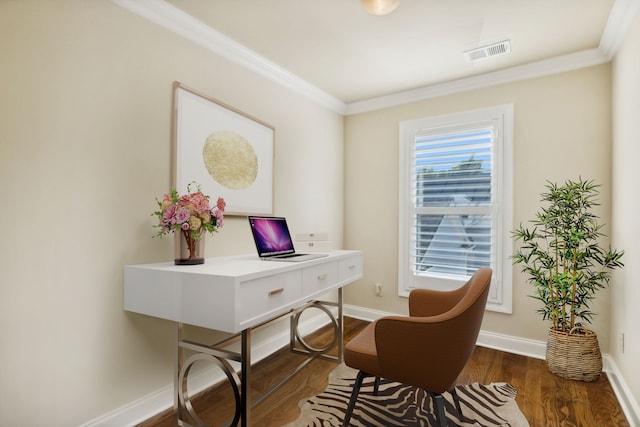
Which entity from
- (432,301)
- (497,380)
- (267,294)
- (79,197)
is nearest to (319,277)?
(267,294)

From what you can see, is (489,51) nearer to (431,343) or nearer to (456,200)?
(456,200)

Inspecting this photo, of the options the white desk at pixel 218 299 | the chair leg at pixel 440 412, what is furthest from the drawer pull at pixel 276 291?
the chair leg at pixel 440 412

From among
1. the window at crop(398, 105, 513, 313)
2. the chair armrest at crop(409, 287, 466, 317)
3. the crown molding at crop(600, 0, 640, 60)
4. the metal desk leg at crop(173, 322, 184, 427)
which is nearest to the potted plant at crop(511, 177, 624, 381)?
the window at crop(398, 105, 513, 313)

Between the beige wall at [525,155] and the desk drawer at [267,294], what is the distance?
1.88 metres

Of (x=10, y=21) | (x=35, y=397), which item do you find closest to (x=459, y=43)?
(x=10, y=21)

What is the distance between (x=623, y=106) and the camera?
7.27 ft

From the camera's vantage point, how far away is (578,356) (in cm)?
228

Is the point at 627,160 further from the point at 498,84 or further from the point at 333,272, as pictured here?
the point at 333,272

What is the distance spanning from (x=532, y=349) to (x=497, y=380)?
0.69 meters

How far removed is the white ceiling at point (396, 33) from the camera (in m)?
2.00

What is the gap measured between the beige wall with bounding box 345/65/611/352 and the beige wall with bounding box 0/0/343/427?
2.14 metres

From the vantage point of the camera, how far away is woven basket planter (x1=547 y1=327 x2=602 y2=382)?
2266 millimetres

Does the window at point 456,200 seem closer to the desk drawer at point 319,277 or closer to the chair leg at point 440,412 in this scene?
the desk drawer at point 319,277

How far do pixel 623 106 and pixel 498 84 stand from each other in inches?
38.3
